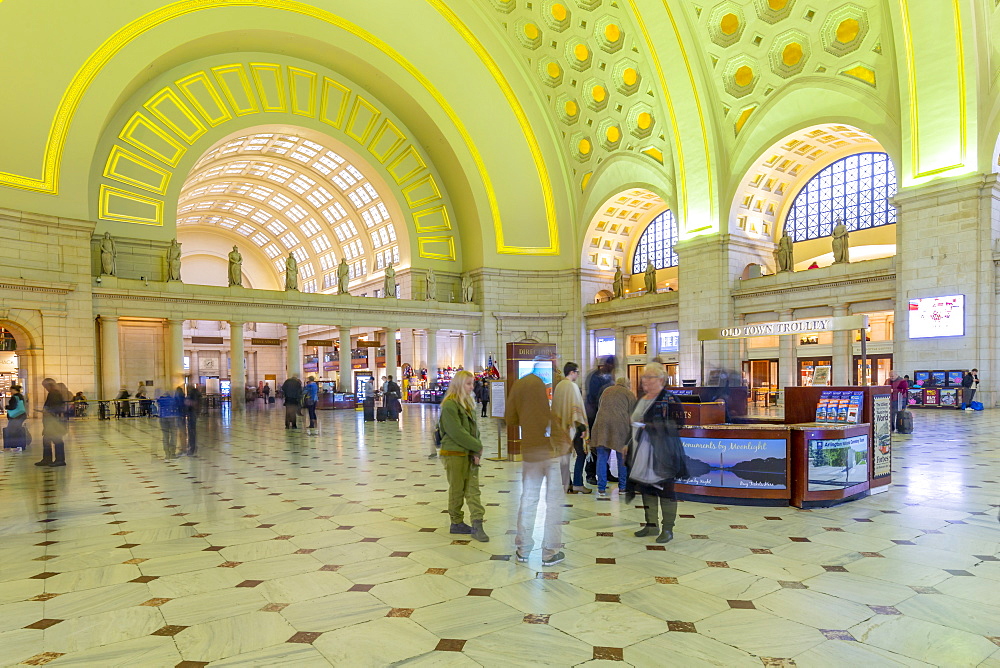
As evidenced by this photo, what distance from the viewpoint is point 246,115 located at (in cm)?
2895

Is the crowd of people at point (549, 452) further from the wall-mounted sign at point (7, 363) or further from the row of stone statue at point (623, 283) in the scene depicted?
the wall-mounted sign at point (7, 363)

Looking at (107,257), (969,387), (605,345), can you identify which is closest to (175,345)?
(107,257)

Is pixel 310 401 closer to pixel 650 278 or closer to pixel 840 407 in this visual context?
pixel 840 407

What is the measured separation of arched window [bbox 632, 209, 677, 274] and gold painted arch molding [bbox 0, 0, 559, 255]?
18.0ft

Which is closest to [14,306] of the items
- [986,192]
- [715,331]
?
[715,331]

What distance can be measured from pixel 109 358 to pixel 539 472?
24800 mm

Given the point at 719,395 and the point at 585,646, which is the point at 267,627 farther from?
the point at 719,395

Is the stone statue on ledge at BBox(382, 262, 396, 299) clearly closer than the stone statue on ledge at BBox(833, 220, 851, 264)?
No

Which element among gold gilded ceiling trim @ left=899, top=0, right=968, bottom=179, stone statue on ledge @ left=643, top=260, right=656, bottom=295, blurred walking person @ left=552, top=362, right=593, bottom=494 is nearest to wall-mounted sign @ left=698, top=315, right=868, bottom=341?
blurred walking person @ left=552, top=362, right=593, bottom=494

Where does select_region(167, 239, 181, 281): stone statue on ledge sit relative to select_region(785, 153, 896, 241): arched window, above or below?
below

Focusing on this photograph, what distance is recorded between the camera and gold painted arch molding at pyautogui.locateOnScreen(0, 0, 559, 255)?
2241 cm

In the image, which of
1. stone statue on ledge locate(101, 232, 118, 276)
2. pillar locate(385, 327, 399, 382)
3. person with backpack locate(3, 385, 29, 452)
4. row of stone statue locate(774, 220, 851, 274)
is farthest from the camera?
pillar locate(385, 327, 399, 382)

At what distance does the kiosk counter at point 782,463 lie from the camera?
679 centimetres

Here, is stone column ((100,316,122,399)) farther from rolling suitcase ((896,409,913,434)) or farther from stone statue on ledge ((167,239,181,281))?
rolling suitcase ((896,409,913,434))
